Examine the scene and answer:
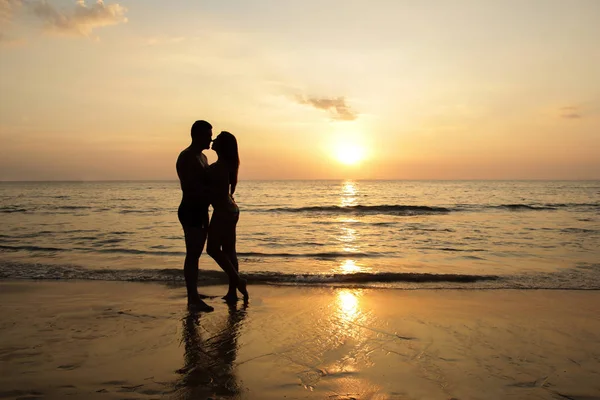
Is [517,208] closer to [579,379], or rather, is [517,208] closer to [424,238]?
[424,238]

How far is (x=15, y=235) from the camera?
1502 centimetres

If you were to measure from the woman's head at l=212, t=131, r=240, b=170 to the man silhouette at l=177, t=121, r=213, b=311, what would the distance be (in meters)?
0.13

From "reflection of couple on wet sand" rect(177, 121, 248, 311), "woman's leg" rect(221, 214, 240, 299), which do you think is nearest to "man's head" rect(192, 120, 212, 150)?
"reflection of couple on wet sand" rect(177, 121, 248, 311)

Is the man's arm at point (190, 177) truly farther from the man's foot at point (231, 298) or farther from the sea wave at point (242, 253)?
the sea wave at point (242, 253)

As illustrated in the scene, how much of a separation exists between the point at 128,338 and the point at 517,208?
3344cm

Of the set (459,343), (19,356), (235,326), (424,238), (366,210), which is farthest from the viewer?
(366,210)

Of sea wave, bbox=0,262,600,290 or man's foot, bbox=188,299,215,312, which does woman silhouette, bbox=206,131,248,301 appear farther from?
sea wave, bbox=0,262,600,290

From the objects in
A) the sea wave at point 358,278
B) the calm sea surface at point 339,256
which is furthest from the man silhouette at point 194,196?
the calm sea surface at point 339,256

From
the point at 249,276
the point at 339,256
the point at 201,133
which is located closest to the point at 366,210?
the point at 339,256

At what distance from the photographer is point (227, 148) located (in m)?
5.46

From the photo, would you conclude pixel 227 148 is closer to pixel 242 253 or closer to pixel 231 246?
pixel 231 246

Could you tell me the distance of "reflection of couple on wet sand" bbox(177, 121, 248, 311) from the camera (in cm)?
516

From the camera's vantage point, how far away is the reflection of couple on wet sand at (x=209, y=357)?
313 cm

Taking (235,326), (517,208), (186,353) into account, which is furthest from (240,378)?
(517,208)
